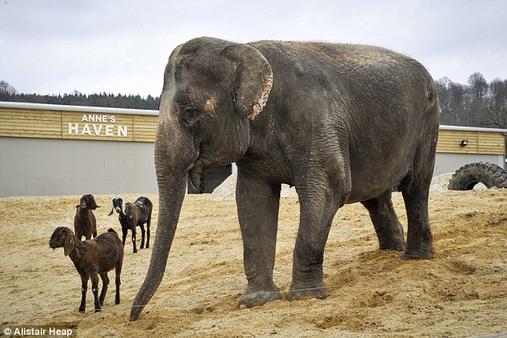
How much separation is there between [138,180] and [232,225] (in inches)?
629

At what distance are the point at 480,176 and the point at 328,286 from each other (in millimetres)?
12707

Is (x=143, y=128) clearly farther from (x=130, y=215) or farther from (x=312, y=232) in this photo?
(x=312, y=232)

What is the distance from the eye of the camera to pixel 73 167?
98.4 feet

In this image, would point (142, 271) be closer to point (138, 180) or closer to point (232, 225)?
point (232, 225)

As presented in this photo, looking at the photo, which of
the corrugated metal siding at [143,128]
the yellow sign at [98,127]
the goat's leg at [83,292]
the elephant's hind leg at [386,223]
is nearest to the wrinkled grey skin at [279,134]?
the elephant's hind leg at [386,223]

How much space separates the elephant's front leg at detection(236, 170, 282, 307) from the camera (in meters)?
7.55

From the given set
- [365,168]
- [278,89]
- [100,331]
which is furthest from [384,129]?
[100,331]

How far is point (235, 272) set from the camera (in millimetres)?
9555

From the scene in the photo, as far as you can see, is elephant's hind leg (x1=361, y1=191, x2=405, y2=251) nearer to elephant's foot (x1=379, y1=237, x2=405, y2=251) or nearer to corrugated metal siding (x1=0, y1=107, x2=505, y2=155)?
elephant's foot (x1=379, y1=237, x2=405, y2=251)

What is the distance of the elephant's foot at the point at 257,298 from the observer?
23.6 ft

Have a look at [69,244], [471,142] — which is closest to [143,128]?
[471,142]

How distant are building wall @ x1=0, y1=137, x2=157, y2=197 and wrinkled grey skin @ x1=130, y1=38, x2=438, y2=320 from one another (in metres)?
23.3

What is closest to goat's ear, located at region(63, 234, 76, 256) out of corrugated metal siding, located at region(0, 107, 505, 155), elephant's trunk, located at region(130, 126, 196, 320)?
elephant's trunk, located at region(130, 126, 196, 320)

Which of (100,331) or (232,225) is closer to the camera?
(100,331)
